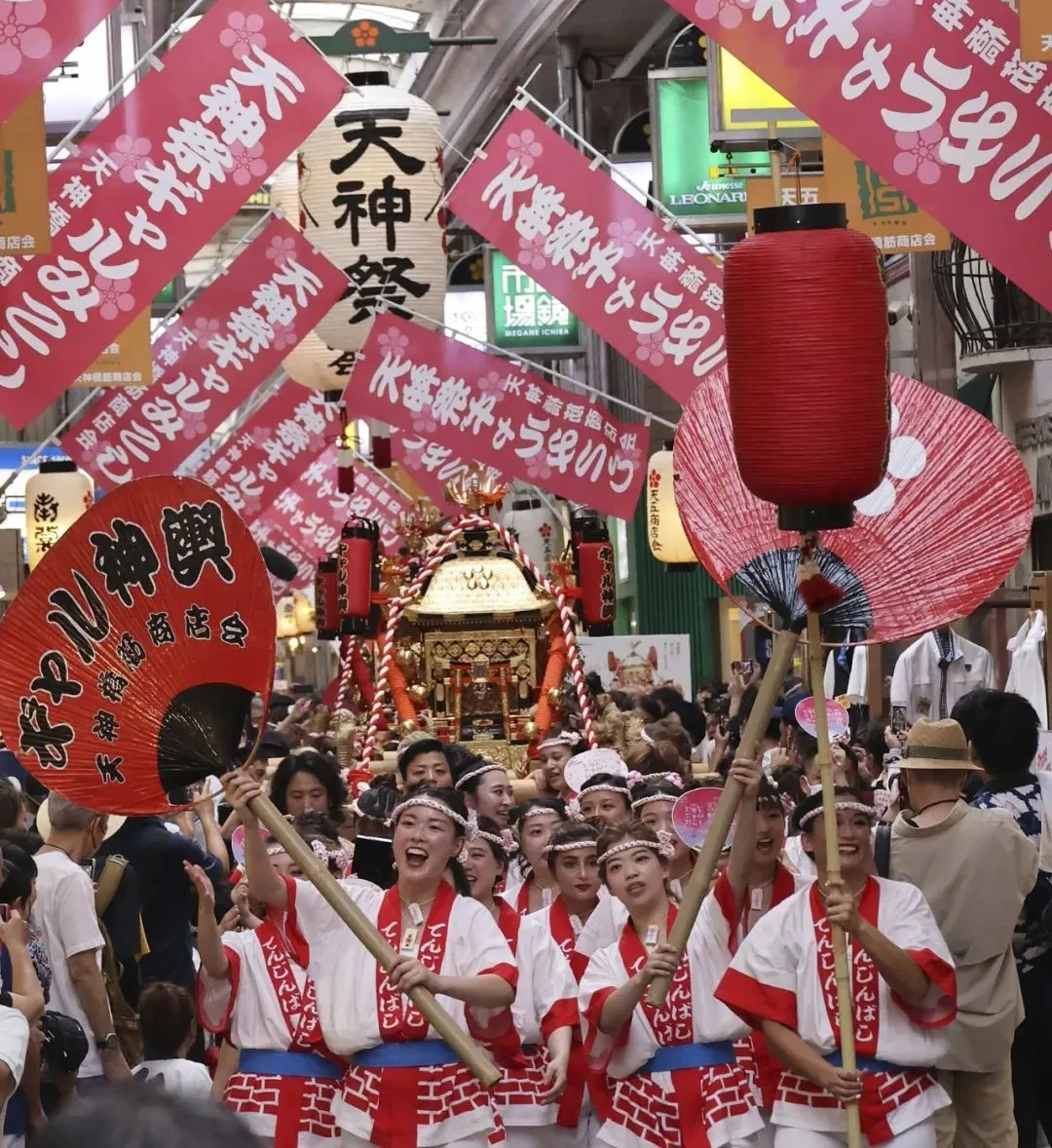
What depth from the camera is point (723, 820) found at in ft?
18.3

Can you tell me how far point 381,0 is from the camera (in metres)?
25.7

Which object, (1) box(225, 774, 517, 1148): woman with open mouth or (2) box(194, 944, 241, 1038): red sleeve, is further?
(2) box(194, 944, 241, 1038): red sleeve

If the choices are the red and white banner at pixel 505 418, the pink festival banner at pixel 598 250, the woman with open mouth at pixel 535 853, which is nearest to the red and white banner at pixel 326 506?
the red and white banner at pixel 505 418

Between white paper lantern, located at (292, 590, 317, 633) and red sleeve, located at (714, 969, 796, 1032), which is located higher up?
white paper lantern, located at (292, 590, 317, 633)

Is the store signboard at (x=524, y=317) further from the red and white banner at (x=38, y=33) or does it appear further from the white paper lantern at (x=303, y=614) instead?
the red and white banner at (x=38, y=33)

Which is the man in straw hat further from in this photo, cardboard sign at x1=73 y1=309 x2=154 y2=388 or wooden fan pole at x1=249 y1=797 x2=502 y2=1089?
cardboard sign at x1=73 y1=309 x2=154 y2=388

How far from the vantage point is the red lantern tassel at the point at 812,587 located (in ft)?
18.7

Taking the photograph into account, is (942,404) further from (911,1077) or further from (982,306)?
(982,306)

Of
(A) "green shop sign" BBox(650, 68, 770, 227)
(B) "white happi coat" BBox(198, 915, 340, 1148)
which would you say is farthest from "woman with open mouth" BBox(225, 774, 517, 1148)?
(A) "green shop sign" BBox(650, 68, 770, 227)

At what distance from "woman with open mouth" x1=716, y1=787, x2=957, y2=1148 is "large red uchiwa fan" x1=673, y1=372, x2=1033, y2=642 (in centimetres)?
66

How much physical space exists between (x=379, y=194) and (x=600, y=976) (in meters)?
11.7

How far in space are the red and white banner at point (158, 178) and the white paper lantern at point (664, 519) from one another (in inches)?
306

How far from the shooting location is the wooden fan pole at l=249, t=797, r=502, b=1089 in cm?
556

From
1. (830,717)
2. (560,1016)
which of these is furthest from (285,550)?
(560,1016)
